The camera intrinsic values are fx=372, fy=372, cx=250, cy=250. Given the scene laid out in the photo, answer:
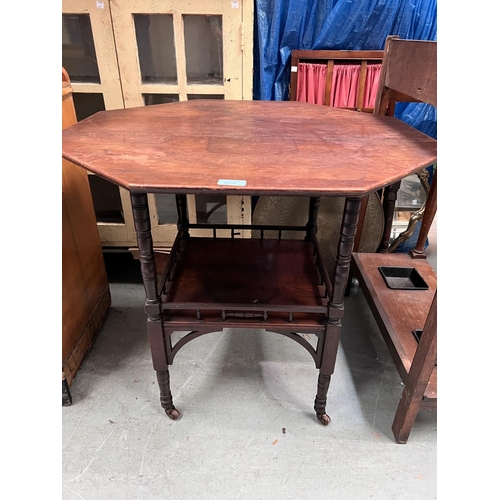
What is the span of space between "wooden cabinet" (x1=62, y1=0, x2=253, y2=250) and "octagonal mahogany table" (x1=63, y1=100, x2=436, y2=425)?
0.30 m

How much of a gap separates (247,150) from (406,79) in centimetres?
80

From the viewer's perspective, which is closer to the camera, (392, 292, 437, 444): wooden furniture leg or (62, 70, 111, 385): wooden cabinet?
(392, 292, 437, 444): wooden furniture leg

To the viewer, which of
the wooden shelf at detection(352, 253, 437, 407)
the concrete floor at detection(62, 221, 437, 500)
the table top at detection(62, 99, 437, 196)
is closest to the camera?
the table top at detection(62, 99, 437, 196)

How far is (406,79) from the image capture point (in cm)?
150

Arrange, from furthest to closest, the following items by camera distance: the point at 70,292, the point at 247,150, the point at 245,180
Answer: the point at 70,292 < the point at 247,150 < the point at 245,180

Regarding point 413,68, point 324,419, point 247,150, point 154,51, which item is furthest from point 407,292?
point 154,51

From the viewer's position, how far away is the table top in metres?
0.96

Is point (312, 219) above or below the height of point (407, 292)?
above

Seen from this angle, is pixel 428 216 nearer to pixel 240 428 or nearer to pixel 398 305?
pixel 398 305

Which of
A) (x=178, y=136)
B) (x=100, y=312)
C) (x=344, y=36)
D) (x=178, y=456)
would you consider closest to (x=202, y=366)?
(x=178, y=456)

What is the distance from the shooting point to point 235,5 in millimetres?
1795

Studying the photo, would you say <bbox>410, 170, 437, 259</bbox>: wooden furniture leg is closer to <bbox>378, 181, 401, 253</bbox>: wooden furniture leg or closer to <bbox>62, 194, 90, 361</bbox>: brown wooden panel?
<bbox>378, 181, 401, 253</bbox>: wooden furniture leg

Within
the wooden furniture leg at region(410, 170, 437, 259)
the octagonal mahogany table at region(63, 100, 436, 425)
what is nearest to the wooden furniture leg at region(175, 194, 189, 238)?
the octagonal mahogany table at region(63, 100, 436, 425)

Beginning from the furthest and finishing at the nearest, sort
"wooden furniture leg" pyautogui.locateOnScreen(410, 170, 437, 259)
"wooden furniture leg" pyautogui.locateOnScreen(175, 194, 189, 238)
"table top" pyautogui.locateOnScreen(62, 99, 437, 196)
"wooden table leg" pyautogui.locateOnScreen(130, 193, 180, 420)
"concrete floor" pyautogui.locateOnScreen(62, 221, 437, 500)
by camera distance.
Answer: "wooden furniture leg" pyautogui.locateOnScreen(410, 170, 437, 259), "wooden furniture leg" pyautogui.locateOnScreen(175, 194, 189, 238), "concrete floor" pyautogui.locateOnScreen(62, 221, 437, 500), "wooden table leg" pyautogui.locateOnScreen(130, 193, 180, 420), "table top" pyautogui.locateOnScreen(62, 99, 437, 196)
